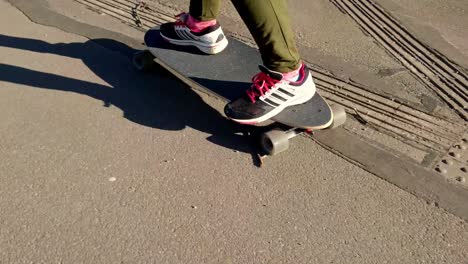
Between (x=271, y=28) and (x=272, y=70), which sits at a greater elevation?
(x=271, y=28)

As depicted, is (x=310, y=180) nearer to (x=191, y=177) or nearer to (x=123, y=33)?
(x=191, y=177)

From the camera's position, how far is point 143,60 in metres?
3.78

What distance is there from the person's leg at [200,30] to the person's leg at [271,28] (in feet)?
2.27

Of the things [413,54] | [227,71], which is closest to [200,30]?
[227,71]

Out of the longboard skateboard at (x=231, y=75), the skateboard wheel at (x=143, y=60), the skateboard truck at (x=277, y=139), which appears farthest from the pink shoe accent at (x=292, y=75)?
the skateboard wheel at (x=143, y=60)

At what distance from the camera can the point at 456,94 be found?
3.86 m

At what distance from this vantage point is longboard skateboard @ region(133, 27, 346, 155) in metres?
3.11

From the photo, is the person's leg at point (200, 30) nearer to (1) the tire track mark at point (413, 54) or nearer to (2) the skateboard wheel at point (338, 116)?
(2) the skateboard wheel at point (338, 116)

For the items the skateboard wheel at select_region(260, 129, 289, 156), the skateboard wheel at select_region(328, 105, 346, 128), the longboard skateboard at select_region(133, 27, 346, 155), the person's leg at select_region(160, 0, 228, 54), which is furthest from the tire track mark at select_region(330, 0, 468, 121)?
the person's leg at select_region(160, 0, 228, 54)

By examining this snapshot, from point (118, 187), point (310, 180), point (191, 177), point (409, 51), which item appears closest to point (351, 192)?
point (310, 180)

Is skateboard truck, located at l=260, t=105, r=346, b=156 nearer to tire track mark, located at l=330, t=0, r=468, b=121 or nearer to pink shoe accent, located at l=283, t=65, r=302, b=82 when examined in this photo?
pink shoe accent, located at l=283, t=65, r=302, b=82

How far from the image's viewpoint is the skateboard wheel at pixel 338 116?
3.26 m

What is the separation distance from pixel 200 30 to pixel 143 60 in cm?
44

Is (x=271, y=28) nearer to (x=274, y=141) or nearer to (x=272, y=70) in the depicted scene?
(x=272, y=70)
